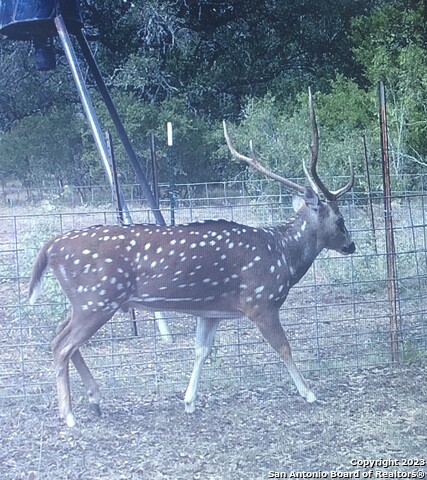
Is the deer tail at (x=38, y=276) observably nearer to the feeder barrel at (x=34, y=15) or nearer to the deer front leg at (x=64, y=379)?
the deer front leg at (x=64, y=379)

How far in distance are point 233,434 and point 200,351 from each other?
787 mm

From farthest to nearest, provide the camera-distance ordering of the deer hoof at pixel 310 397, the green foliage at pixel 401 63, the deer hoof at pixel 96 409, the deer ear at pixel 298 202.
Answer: the green foliage at pixel 401 63 < the deer ear at pixel 298 202 < the deer hoof at pixel 310 397 < the deer hoof at pixel 96 409

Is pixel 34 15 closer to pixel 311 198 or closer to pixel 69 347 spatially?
pixel 311 198

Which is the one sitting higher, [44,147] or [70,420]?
[44,147]

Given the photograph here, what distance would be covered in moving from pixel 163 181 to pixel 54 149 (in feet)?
8.94

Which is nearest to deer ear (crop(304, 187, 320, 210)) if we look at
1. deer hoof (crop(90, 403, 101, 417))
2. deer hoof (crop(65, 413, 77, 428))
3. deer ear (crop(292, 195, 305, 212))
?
deer ear (crop(292, 195, 305, 212))

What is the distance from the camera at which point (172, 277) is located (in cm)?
532

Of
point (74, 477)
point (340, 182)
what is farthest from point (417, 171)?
point (74, 477)

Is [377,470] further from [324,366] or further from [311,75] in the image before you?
[311,75]

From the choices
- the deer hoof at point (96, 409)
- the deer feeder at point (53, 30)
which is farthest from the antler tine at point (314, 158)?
the deer hoof at point (96, 409)

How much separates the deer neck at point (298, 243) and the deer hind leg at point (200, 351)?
62cm

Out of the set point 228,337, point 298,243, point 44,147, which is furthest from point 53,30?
point 44,147

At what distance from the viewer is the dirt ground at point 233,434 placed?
4504 mm

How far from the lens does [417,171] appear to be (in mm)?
14133
